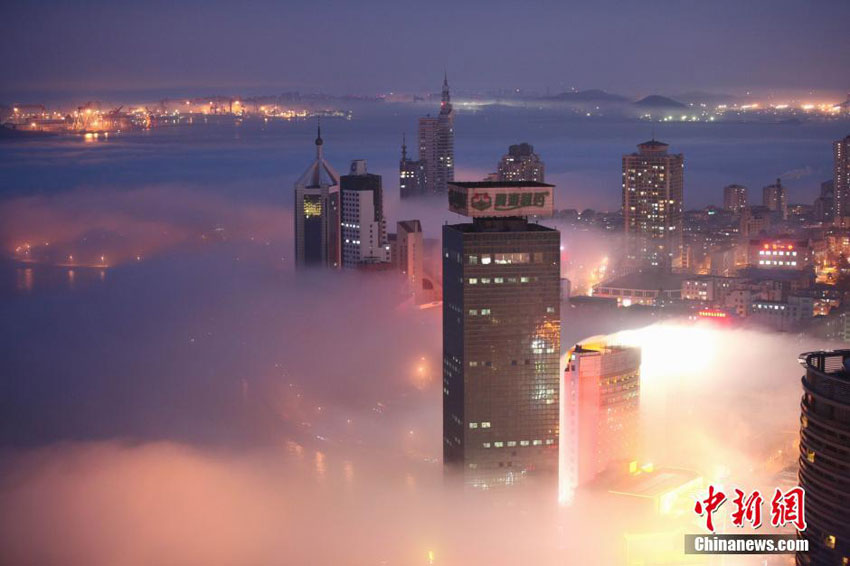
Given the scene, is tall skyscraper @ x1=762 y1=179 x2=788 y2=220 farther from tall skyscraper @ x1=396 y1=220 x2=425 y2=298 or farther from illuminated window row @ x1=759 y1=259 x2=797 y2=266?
tall skyscraper @ x1=396 y1=220 x2=425 y2=298

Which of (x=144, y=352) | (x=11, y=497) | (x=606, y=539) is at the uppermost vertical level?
(x=144, y=352)

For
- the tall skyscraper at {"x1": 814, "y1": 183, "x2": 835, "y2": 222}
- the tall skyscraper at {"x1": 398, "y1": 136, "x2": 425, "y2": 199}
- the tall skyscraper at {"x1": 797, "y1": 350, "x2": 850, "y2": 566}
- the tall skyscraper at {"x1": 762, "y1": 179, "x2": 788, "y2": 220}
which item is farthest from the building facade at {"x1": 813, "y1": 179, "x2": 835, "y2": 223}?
the tall skyscraper at {"x1": 797, "y1": 350, "x2": 850, "y2": 566}

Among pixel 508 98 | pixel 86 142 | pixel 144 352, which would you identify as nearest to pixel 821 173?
pixel 508 98

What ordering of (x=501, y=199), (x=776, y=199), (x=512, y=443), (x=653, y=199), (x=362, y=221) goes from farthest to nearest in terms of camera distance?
(x=776, y=199), (x=653, y=199), (x=362, y=221), (x=512, y=443), (x=501, y=199)

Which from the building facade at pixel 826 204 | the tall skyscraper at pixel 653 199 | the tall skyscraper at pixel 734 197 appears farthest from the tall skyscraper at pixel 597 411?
the tall skyscraper at pixel 734 197

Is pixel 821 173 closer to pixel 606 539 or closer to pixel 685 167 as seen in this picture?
pixel 685 167

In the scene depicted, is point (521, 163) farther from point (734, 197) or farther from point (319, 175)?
point (734, 197)

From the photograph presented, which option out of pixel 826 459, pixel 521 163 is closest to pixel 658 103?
pixel 521 163
